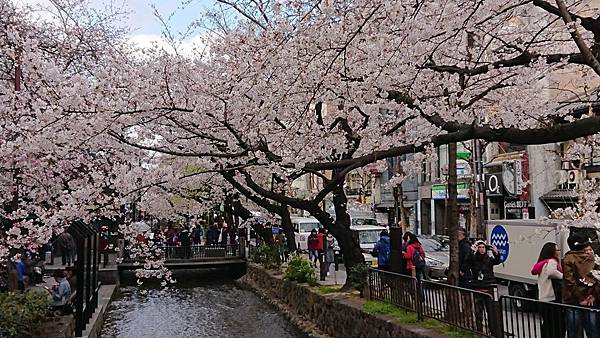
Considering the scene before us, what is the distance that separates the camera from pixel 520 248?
1423 centimetres

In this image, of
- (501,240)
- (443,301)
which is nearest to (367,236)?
(501,240)

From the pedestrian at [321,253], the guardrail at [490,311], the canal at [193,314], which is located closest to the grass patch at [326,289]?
the canal at [193,314]

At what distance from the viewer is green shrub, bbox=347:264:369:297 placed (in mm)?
13109

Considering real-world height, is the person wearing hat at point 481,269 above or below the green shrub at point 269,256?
above

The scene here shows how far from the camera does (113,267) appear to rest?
25.2 m

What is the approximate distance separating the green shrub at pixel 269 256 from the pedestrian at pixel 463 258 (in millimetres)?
11591

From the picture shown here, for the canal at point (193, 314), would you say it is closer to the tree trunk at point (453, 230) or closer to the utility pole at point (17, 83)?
the tree trunk at point (453, 230)

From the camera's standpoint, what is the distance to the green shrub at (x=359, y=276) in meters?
13.1

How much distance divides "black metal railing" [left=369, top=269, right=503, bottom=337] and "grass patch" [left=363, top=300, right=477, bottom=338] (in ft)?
0.24

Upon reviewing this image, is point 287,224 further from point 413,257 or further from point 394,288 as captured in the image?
point 394,288

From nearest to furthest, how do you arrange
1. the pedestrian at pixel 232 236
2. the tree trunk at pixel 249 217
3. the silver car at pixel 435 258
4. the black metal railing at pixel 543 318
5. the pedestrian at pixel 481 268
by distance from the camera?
the black metal railing at pixel 543 318 < the pedestrian at pixel 481 268 < the silver car at pixel 435 258 < the tree trunk at pixel 249 217 < the pedestrian at pixel 232 236

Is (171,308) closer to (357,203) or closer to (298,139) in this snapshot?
(298,139)

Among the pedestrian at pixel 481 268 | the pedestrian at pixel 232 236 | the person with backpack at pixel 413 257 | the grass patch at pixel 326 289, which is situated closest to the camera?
the pedestrian at pixel 481 268

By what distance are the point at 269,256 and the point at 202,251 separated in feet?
22.6
